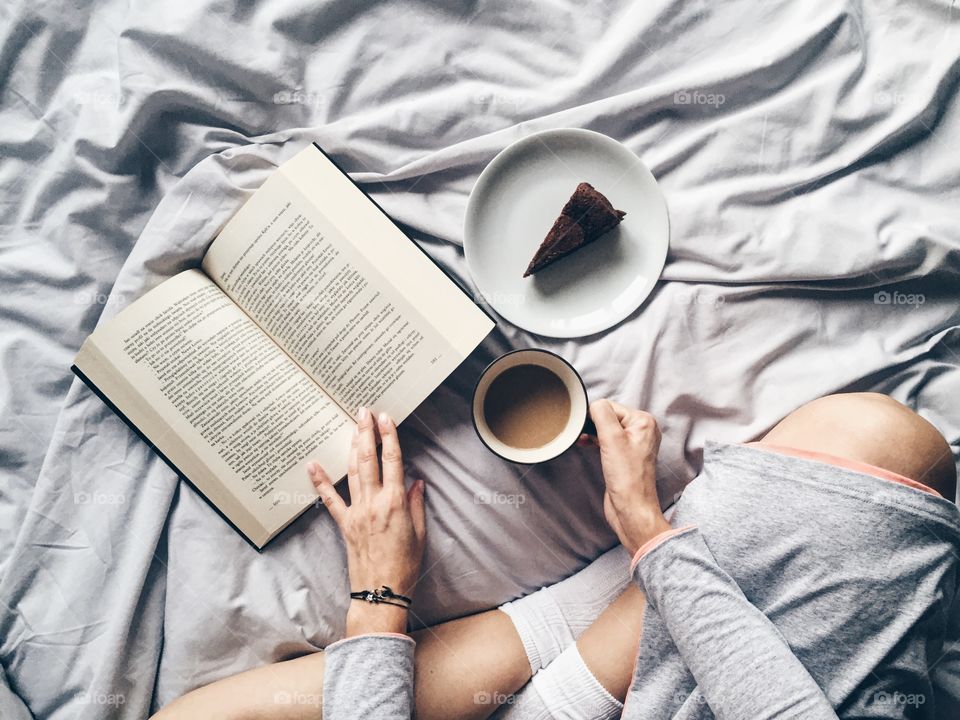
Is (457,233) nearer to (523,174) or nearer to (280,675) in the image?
(523,174)

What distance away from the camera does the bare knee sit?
847mm

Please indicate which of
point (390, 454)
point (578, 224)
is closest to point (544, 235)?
point (578, 224)

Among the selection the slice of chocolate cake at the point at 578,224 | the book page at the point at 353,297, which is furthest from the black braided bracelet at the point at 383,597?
the slice of chocolate cake at the point at 578,224

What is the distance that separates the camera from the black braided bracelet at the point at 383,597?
2.91 ft

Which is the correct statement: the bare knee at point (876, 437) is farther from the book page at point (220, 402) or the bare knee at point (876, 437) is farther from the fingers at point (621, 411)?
the book page at point (220, 402)

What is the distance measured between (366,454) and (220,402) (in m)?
0.20

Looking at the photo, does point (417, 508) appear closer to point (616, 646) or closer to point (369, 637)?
point (369, 637)

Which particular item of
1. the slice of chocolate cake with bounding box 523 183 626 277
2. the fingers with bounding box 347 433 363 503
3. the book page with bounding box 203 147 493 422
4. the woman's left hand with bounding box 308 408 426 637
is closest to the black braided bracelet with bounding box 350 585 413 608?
the woman's left hand with bounding box 308 408 426 637

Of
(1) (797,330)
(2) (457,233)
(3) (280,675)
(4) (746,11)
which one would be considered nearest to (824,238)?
(1) (797,330)

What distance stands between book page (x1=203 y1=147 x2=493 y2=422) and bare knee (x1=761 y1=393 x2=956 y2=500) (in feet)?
1.42

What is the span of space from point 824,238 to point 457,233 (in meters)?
0.49

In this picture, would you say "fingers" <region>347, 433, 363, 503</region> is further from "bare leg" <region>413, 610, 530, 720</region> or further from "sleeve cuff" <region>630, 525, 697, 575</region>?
"sleeve cuff" <region>630, 525, 697, 575</region>

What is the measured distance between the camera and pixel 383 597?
89cm

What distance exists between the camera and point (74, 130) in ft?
3.17
